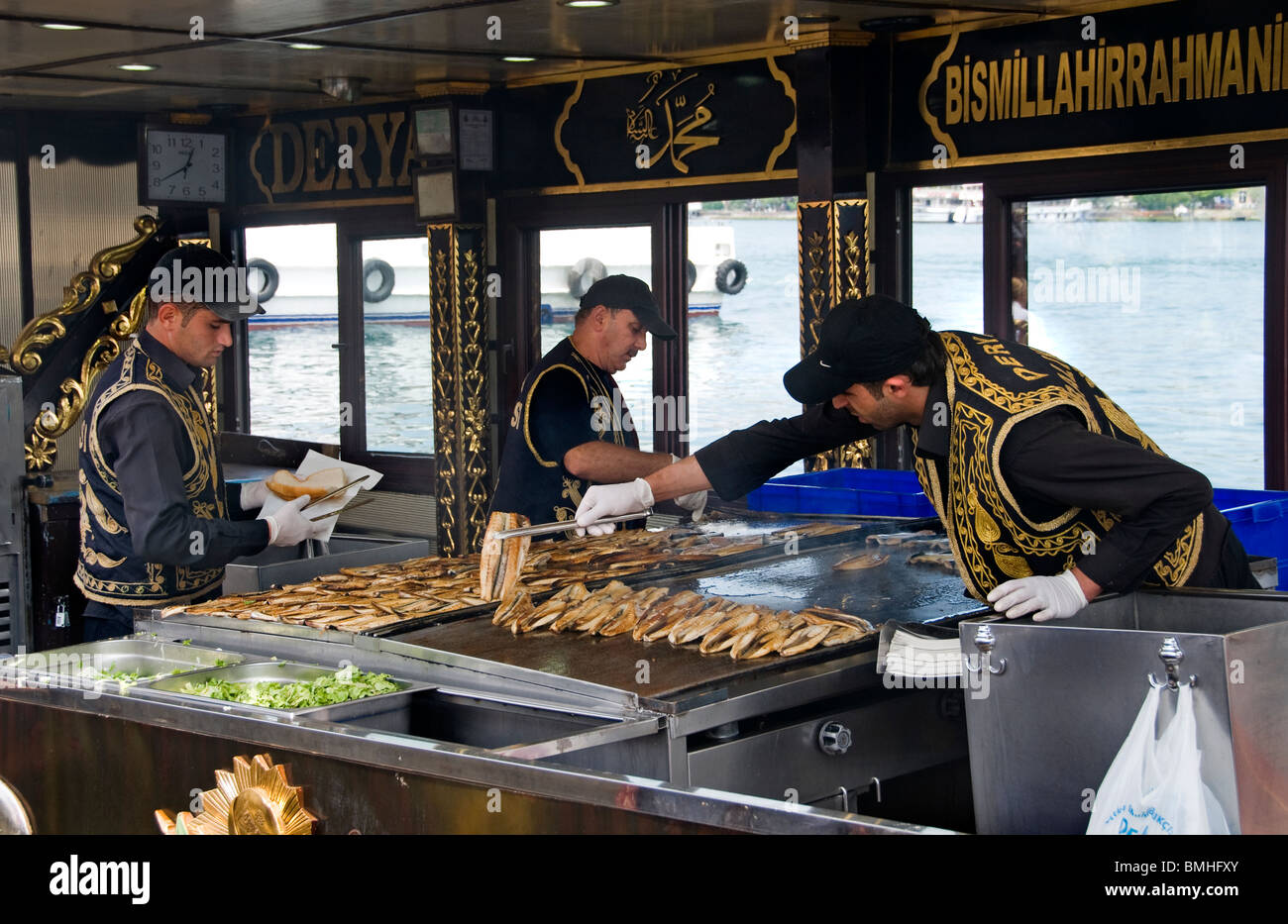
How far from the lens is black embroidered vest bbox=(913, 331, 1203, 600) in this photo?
→ 123 inches

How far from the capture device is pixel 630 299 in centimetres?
491

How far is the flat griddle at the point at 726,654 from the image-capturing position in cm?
306

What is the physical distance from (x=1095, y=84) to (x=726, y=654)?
3.45 m

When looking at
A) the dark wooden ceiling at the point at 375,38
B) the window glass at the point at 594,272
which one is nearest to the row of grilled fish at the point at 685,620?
the dark wooden ceiling at the point at 375,38

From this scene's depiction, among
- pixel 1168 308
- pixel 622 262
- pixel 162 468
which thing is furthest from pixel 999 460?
pixel 622 262

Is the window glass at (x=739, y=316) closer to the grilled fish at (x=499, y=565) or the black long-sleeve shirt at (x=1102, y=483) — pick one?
the grilled fish at (x=499, y=565)

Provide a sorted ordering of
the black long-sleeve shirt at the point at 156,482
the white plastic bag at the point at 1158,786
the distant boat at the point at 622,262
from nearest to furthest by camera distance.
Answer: the white plastic bag at the point at 1158,786 < the black long-sleeve shirt at the point at 156,482 < the distant boat at the point at 622,262

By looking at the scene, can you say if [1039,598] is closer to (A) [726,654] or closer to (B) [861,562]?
(A) [726,654]

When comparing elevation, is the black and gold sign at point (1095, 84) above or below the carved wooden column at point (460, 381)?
above

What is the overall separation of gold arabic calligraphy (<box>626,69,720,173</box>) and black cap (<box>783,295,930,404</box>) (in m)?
3.89

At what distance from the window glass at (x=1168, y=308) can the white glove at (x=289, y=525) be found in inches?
119

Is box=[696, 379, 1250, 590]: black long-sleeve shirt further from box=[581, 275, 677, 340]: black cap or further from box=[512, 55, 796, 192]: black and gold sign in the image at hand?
box=[512, 55, 796, 192]: black and gold sign
